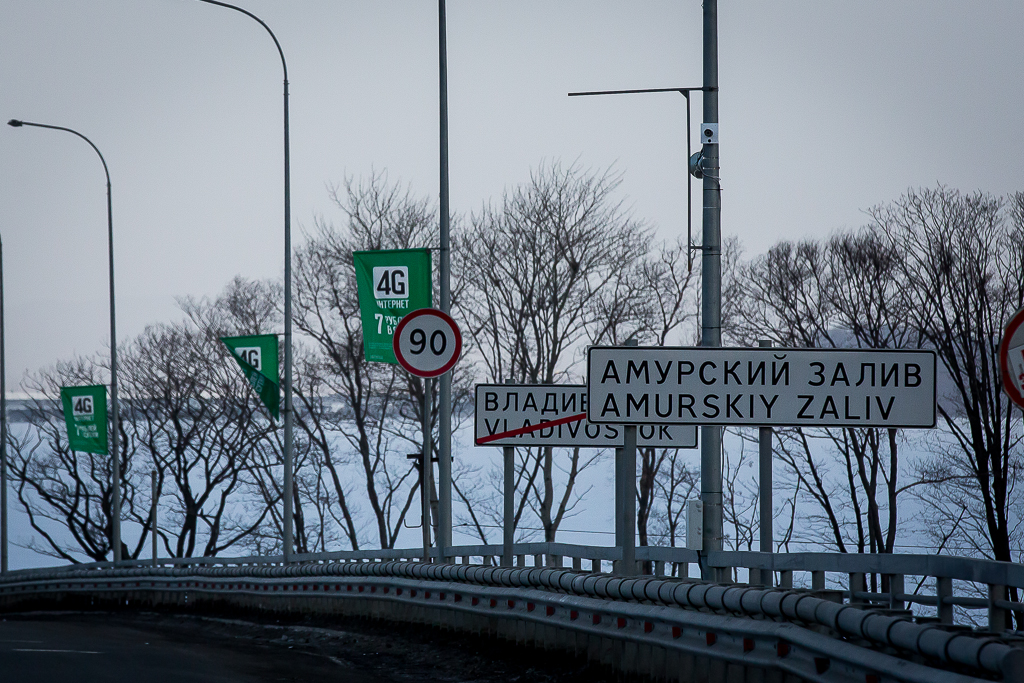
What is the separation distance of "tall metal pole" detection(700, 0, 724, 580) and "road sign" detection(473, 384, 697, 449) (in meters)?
1.90

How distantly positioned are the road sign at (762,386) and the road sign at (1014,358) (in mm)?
3330

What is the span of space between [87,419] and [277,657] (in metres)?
22.5

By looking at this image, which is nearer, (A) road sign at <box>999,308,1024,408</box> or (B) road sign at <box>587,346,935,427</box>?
(A) road sign at <box>999,308,1024,408</box>

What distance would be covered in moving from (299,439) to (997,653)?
52215 mm

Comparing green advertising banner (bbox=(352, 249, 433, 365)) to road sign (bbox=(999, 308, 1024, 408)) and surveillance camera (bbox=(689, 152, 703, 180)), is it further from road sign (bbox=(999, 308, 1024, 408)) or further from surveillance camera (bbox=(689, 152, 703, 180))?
road sign (bbox=(999, 308, 1024, 408))

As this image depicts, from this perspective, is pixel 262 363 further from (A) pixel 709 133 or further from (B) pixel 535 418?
(A) pixel 709 133

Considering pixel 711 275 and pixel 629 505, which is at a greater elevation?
pixel 711 275

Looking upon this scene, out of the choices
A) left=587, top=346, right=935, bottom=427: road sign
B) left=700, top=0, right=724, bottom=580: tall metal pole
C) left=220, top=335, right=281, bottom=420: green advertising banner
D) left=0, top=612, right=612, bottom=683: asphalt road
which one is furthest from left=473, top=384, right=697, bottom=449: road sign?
left=220, top=335, right=281, bottom=420: green advertising banner

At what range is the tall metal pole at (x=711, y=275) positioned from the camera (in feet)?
39.8

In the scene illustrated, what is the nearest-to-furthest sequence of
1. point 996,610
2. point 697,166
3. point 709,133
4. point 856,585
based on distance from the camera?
point 996,610 < point 856,585 < point 709,133 < point 697,166

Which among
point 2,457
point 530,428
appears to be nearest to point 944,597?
point 530,428

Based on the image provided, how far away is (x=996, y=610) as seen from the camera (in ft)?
27.2

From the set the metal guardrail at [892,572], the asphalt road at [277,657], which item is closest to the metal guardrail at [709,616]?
the asphalt road at [277,657]

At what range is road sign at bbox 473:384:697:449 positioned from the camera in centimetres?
1438
